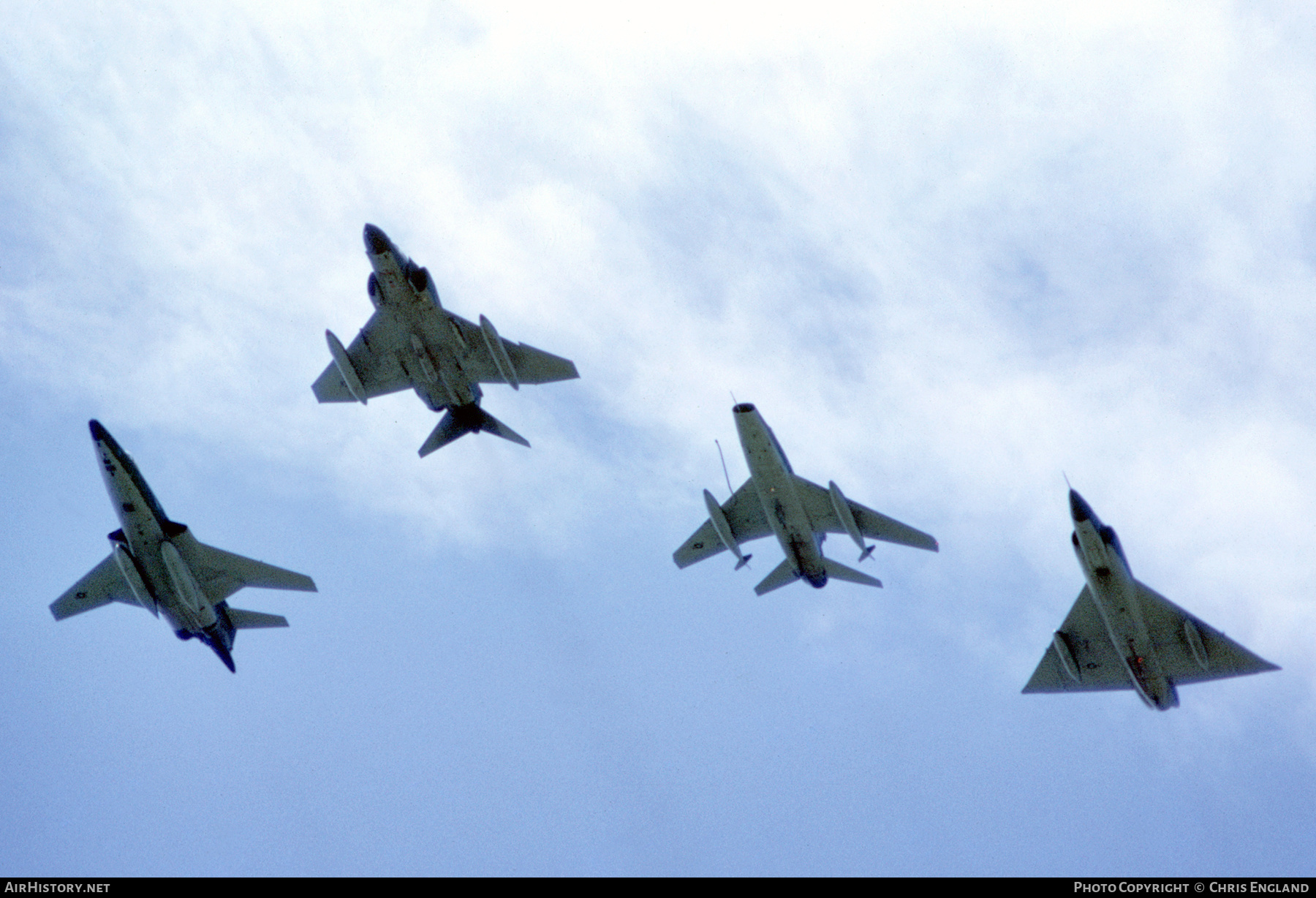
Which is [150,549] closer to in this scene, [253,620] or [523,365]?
[253,620]

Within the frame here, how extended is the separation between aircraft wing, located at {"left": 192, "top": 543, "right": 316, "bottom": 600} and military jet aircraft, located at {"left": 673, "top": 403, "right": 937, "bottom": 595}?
15.1 metres

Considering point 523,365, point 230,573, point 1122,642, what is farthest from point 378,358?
point 1122,642

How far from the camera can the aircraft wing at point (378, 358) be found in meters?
40.4

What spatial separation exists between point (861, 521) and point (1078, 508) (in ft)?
29.1

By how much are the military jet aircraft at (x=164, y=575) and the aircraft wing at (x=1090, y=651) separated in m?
27.8

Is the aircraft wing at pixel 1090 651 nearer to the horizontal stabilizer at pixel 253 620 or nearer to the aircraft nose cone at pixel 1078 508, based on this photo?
the aircraft nose cone at pixel 1078 508

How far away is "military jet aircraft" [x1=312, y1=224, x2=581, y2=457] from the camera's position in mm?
37844

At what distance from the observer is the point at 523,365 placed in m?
41.2

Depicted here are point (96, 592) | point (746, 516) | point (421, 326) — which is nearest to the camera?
point (421, 326)
